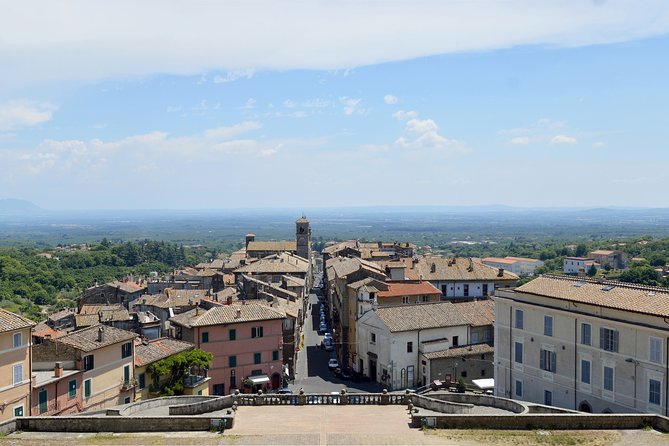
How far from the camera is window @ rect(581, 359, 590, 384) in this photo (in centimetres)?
3475

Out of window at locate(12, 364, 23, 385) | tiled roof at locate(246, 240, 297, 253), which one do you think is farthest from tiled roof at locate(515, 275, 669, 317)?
tiled roof at locate(246, 240, 297, 253)

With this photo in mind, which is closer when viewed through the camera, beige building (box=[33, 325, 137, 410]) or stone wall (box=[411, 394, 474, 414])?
stone wall (box=[411, 394, 474, 414])

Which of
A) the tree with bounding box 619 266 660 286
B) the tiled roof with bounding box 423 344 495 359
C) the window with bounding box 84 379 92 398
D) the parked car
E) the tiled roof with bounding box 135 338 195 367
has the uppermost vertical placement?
the tiled roof with bounding box 135 338 195 367

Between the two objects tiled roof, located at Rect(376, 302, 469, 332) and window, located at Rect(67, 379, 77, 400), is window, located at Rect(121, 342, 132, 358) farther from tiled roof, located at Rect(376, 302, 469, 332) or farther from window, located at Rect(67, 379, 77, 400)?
tiled roof, located at Rect(376, 302, 469, 332)

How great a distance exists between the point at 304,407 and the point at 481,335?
29.2 metres

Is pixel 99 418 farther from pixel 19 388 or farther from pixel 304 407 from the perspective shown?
pixel 19 388

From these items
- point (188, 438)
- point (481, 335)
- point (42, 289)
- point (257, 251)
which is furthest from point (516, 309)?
point (42, 289)

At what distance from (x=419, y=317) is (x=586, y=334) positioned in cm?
1693

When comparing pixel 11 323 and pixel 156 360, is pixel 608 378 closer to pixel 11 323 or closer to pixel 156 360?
pixel 156 360

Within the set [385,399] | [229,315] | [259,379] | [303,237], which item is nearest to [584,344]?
[385,399]

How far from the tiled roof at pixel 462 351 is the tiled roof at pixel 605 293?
1069 cm

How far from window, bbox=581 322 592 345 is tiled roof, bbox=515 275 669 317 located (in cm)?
131

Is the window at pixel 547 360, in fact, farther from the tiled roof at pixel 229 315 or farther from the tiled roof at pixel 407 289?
the tiled roof at pixel 407 289

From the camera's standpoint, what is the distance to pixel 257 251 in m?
118
